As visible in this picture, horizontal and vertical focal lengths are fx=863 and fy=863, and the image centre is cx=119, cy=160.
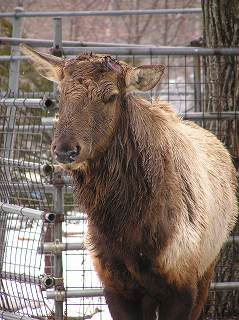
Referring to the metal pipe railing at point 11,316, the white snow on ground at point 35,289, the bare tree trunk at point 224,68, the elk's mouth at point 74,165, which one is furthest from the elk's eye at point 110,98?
the bare tree trunk at point 224,68

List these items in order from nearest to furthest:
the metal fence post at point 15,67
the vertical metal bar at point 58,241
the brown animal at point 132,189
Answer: the brown animal at point 132,189, the vertical metal bar at point 58,241, the metal fence post at point 15,67

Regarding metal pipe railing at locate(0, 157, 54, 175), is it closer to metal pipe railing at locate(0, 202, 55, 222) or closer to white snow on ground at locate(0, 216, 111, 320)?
metal pipe railing at locate(0, 202, 55, 222)

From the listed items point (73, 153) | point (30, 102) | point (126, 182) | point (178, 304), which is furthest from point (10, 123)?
point (73, 153)

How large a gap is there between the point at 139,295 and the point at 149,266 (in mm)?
354

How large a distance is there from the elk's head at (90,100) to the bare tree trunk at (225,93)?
2.25 metres

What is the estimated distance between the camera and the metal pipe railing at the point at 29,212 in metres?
6.30

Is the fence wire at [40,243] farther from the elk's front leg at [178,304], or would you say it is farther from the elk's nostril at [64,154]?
the elk's nostril at [64,154]

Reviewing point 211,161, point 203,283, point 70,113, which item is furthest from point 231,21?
point 70,113

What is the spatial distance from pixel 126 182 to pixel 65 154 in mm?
785

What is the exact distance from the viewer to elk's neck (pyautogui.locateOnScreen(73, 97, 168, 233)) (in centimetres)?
560

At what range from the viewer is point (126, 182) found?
18.6 ft

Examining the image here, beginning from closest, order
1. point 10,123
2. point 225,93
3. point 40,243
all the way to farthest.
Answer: point 40,243 < point 225,93 < point 10,123

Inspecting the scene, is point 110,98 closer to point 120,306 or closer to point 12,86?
point 120,306

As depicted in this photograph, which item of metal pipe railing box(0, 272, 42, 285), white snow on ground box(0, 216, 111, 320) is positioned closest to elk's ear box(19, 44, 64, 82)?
white snow on ground box(0, 216, 111, 320)
